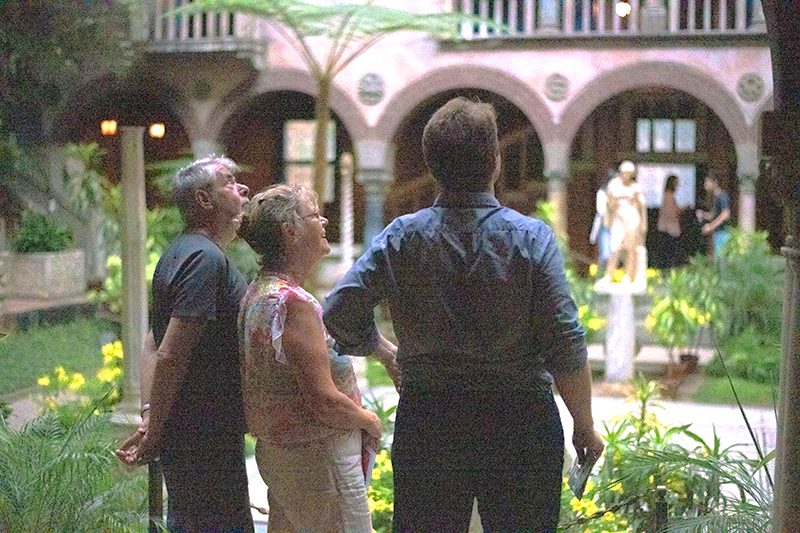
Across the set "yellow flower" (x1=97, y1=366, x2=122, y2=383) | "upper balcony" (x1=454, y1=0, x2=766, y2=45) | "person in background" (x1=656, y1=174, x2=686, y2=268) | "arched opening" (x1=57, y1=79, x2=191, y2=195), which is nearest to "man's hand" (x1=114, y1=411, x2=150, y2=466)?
"yellow flower" (x1=97, y1=366, x2=122, y2=383)

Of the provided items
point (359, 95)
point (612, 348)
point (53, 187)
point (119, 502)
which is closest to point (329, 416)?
point (119, 502)

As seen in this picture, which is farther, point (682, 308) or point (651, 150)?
point (651, 150)

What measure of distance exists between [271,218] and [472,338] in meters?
0.55

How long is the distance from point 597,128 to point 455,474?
11.8 meters

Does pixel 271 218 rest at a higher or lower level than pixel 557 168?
lower

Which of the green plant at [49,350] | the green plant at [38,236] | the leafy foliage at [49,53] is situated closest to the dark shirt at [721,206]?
the leafy foliage at [49,53]

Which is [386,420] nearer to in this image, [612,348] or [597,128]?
[612,348]

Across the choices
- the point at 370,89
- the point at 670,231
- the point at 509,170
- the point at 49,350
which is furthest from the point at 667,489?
the point at 509,170

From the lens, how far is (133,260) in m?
4.71

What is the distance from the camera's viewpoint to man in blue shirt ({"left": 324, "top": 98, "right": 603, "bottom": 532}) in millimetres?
2162

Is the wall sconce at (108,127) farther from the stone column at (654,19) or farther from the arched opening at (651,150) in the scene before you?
the stone column at (654,19)

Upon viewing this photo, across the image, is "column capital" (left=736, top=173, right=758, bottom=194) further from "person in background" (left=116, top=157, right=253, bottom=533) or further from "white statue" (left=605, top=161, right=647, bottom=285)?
"person in background" (left=116, top=157, right=253, bottom=533)

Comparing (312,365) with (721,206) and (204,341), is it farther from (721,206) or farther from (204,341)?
(721,206)

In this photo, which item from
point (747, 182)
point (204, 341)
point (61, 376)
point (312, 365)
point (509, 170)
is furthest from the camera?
point (509, 170)
